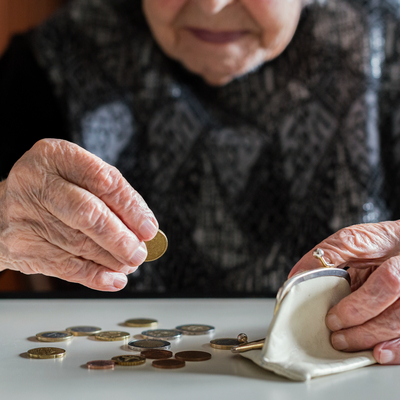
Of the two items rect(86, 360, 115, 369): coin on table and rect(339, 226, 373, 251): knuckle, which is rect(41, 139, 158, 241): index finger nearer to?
rect(86, 360, 115, 369): coin on table

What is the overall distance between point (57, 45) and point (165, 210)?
732 mm

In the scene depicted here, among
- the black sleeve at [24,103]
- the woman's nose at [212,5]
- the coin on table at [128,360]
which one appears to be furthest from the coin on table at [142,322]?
the woman's nose at [212,5]

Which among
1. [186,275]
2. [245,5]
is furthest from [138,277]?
[245,5]

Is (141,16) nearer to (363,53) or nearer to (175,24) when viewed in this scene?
(175,24)

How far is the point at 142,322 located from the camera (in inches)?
36.7

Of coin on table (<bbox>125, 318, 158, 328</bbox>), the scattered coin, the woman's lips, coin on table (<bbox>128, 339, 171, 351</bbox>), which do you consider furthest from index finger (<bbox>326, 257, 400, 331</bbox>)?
the woman's lips

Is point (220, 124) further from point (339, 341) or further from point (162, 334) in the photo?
point (339, 341)

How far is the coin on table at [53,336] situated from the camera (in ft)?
2.57

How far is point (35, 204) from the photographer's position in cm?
71

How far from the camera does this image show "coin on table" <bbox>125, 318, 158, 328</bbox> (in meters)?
0.92

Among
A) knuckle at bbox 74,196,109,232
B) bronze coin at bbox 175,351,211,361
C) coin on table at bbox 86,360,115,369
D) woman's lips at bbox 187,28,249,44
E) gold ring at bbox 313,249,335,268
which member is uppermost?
woman's lips at bbox 187,28,249,44

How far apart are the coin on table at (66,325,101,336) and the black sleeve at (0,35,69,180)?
3.21ft

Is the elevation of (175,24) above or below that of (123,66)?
above

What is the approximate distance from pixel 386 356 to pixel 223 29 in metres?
1.24
